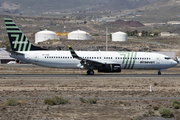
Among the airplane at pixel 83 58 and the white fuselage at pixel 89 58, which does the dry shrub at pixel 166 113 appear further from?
the white fuselage at pixel 89 58

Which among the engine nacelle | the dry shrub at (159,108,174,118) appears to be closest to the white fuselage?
the engine nacelle

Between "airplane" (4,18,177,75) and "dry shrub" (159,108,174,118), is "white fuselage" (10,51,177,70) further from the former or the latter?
"dry shrub" (159,108,174,118)

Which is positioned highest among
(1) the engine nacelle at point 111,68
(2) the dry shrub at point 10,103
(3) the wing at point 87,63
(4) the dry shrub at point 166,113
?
(3) the wing at point 87,63

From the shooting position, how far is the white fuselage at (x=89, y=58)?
1844 inches

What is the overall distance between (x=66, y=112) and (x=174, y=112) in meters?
8.27

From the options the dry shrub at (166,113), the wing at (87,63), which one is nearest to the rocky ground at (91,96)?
the dry shrub at (166,113)

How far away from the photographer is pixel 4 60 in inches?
3595

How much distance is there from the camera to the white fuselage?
46.8 meters

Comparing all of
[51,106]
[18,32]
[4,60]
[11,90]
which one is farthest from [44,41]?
[51,106]

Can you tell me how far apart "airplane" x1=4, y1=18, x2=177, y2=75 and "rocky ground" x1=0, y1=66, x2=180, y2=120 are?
8610 mm

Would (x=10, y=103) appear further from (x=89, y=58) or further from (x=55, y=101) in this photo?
(x=89, y=58)

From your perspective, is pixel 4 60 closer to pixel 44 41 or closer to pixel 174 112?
pixel 44 41

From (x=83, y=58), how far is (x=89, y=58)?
3.25 feet

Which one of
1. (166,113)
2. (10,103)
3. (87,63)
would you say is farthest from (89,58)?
(166,113)
